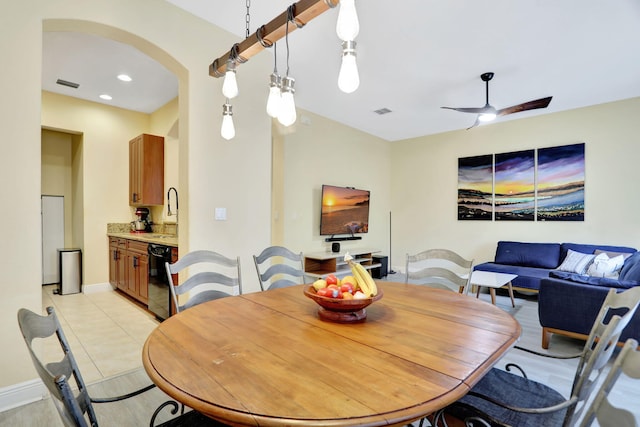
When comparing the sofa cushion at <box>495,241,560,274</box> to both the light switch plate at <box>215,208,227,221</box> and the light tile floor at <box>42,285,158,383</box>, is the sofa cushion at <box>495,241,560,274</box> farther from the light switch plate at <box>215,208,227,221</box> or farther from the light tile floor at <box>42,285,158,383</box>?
the light tile floor at <box>42,285,158,383</box>

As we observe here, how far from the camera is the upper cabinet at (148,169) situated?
Answer: 4617mm

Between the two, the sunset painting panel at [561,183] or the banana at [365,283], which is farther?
the sunset painting panel at [561,183]

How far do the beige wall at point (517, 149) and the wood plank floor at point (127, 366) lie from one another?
5.21 feet

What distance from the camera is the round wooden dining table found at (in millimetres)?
760

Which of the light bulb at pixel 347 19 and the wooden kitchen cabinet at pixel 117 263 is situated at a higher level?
the light bulb at pixel 347 19

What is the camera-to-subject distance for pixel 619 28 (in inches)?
110

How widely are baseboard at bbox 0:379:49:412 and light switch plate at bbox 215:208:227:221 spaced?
1.61 metres

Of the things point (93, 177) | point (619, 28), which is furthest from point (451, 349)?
point (93, 177)

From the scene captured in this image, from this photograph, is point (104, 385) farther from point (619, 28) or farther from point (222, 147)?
point (619, 28)

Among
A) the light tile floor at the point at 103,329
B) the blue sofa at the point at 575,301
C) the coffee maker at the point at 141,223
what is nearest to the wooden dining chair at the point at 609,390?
the blue sofa at the point at 575,301

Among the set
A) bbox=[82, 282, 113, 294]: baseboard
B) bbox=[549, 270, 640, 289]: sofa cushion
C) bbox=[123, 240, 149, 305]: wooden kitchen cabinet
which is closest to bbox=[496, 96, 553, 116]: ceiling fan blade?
bbox=[549, 270, 640, 289]: sofa cushion

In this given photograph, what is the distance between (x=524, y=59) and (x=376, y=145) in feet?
11.0

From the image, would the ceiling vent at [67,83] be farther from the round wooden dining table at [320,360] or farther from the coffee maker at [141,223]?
the round wooden dining table at [320,360]

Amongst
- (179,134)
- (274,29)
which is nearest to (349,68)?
(274,29)
